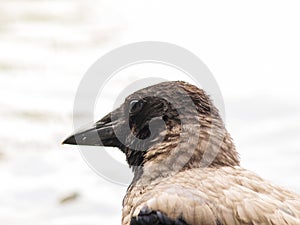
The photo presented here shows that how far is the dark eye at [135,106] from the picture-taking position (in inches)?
298

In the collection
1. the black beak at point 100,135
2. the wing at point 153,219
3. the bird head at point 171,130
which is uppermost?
the black beak at point 100,135

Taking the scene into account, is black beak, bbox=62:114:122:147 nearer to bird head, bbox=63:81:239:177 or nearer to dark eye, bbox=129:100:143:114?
bird head, bbox=63:81:239:177

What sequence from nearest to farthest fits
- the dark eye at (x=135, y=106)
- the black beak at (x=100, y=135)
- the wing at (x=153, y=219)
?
the wing at (x=153, y=219)
the dark eye at (x=135, y=106)
the black beak at (x=100, y=135)

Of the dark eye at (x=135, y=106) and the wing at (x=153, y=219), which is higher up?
the dark eye at (x=135, y=106)

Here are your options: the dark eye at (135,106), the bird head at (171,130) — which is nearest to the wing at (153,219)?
the bird head at (171,130)

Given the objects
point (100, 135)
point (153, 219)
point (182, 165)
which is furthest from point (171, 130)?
point (153, 219)

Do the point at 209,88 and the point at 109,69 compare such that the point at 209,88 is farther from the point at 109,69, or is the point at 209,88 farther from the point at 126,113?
→ the point at 109,69

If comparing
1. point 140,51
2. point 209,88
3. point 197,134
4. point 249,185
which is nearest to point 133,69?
point 140,51

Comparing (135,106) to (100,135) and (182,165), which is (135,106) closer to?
(100,135)

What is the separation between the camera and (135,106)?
7.61 m

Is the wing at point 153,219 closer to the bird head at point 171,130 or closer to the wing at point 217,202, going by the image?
the wing at point 217,202

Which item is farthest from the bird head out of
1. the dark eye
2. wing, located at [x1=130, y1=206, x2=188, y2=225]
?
wing, located at [x1=130, y1=206, x2=188, y2=225]

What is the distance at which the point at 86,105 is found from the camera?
30.5 ft

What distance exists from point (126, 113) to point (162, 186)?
42.4 inches
